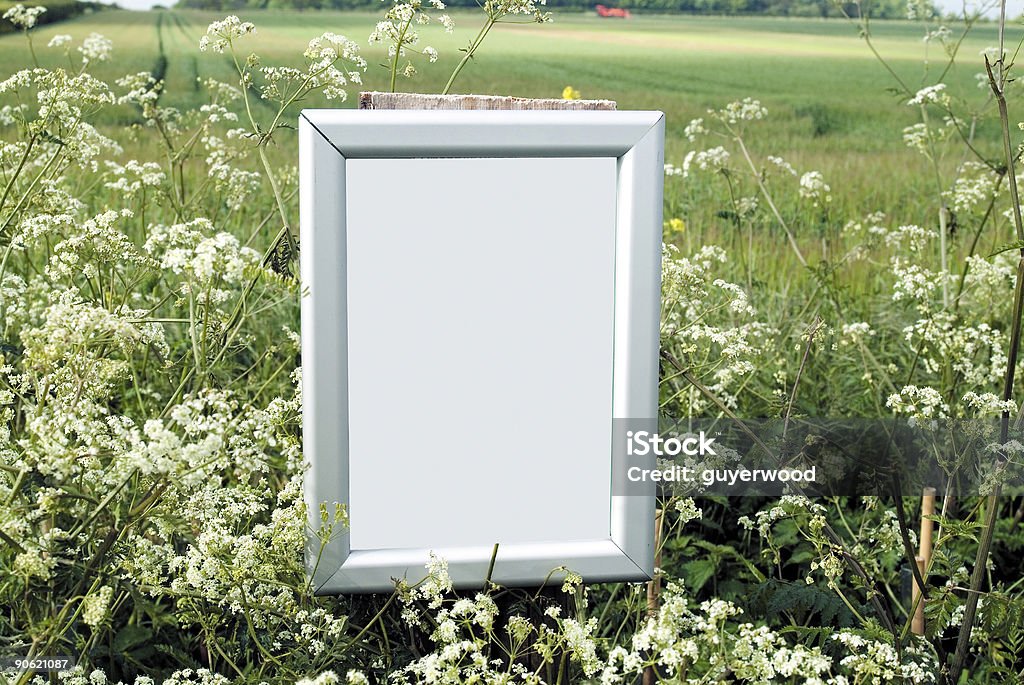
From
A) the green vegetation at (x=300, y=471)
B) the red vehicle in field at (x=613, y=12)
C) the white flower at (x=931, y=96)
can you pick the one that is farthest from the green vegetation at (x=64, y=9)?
the white flower at (x=931, y=96)

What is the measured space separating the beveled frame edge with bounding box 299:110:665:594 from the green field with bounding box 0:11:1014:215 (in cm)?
654

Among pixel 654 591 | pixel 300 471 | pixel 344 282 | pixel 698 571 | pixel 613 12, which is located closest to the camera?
pixel 344 282

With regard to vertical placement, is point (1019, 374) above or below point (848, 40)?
below

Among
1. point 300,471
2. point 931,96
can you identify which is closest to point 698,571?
point 300,471

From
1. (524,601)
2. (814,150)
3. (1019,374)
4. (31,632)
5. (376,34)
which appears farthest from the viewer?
(814,150)

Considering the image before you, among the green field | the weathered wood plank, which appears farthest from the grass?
the weathered wood plank

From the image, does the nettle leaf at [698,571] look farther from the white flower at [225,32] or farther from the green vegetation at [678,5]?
the green vegetation at [678,5]

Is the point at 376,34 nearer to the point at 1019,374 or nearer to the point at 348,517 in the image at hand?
the point at 348,517

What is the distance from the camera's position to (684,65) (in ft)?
37.2

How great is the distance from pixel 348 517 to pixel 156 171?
1.80 meters

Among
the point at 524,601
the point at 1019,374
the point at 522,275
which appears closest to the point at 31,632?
the point at 524,601

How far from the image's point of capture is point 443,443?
1.94m

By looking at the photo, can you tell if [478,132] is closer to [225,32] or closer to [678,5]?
[225,32]

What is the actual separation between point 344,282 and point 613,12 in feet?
32.5
